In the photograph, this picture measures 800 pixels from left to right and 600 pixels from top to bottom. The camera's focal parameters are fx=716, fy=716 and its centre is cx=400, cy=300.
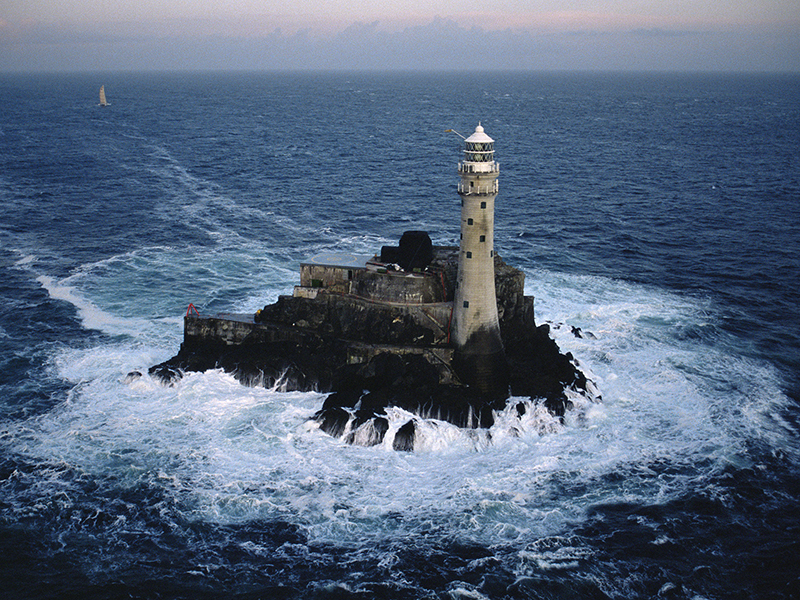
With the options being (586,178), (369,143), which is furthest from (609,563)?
(369,143)

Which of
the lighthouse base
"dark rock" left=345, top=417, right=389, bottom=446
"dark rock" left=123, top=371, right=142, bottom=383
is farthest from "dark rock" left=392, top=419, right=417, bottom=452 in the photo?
"dark rock" left=123, top=371, right=142, bottom=383

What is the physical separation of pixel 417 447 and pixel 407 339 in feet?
32.9

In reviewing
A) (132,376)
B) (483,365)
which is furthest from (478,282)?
(132,376)

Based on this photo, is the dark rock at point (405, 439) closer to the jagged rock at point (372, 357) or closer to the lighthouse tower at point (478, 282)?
the jagged rock at point (372, 357)

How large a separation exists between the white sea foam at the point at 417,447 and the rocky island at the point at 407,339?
135cm

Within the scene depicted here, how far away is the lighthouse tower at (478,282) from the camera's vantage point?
48.7 m

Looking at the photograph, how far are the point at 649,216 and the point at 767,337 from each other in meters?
42.2

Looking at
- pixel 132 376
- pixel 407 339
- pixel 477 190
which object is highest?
pixel 477 190

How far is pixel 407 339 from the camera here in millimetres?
53969

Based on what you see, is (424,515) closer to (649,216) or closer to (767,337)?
(767,337)

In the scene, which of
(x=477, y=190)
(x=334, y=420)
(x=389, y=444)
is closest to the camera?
(x=389, y=444)

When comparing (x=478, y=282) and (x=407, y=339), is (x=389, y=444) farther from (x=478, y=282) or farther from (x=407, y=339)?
(x=478, y=282)

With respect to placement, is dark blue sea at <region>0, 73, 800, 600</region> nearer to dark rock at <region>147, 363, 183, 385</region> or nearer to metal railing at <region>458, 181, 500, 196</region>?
dark rock at <region>147, 363, 183, 385</region>

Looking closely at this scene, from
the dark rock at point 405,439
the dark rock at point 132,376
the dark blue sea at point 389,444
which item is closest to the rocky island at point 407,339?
the dark rock at point 405,439
